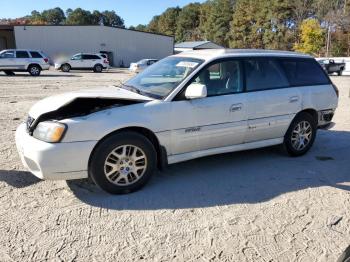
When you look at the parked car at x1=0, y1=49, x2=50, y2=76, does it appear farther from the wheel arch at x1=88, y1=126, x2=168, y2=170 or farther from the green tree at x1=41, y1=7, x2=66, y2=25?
the green tree at x1=41, y1=7, x2=66, y2=25

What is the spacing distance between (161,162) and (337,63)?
110 ft

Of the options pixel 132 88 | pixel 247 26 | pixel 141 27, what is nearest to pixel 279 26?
pixel 247 26

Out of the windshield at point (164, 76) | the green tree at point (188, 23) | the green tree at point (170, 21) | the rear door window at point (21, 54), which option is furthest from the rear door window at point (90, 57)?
the green tree at point (170, 21)

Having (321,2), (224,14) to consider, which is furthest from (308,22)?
(224,14)

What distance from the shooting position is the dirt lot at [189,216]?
10.6 feet

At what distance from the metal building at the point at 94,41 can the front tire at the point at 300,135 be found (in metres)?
40.3

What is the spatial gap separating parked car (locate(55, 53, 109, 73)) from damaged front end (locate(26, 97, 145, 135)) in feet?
94.4

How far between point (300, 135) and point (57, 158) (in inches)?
150

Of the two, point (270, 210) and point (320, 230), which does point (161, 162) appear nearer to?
point (270, 210)

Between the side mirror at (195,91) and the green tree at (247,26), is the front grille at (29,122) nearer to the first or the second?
the side mirror at (195,91)

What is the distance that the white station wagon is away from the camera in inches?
156

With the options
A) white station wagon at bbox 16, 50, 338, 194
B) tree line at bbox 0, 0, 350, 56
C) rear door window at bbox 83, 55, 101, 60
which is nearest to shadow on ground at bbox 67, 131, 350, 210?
white station wagon at bbox 16, 50, 338, 194

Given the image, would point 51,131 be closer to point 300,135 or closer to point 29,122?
point 29,122

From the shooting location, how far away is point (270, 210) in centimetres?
402
